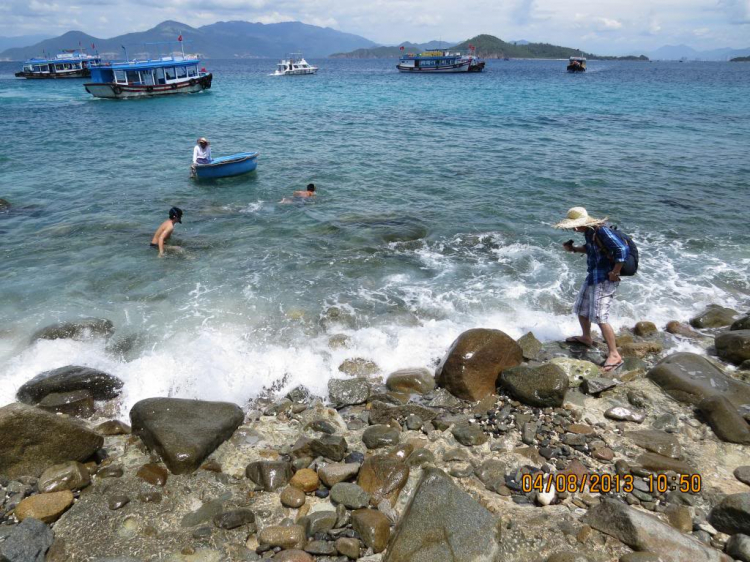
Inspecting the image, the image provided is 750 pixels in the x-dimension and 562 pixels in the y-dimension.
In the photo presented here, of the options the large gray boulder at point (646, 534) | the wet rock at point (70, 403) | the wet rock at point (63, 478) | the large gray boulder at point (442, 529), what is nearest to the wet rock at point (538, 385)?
the large gray boulder at point (646, 534)

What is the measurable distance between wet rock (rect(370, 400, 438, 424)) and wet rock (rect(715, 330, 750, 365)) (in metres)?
5.36

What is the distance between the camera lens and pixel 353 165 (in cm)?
2158

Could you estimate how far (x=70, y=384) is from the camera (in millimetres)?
7484

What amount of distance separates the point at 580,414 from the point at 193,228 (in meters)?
11.8

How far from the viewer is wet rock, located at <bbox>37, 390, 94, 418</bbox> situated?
23.4ft

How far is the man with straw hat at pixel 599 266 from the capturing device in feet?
23.6

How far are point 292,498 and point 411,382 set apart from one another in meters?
2.88

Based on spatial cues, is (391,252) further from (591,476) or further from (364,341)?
(591,476)

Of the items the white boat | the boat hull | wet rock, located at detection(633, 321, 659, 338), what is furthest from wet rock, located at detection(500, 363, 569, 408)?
the white boat

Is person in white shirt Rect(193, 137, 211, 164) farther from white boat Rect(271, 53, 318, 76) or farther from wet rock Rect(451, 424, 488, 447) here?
white boat Rect(271, 53, 318, 76)

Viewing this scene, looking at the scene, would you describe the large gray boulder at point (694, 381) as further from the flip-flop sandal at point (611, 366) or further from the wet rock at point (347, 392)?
the wet rock at point (347, 392)

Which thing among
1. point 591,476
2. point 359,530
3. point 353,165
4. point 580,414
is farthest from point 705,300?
point 353,165

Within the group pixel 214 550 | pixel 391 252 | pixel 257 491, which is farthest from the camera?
pixel 391 252

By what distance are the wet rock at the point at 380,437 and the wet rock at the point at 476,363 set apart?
53.4 inches
